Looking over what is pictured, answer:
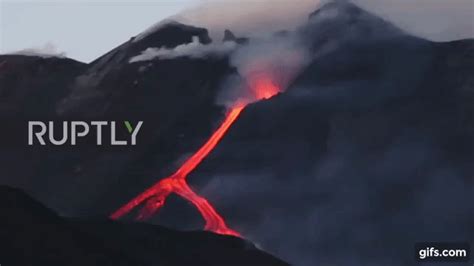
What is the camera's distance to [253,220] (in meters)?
2.05

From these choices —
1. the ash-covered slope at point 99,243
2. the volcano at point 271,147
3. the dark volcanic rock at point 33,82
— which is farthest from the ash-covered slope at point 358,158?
the dark volcanic rock at point 33,82

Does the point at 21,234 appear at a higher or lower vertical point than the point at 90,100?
lower

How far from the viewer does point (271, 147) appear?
2.05 m

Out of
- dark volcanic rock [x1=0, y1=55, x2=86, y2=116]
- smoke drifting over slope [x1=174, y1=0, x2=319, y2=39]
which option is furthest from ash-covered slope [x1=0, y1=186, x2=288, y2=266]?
smoke drifting over slope [x1=174, y1=0, x2=319, y2=39]

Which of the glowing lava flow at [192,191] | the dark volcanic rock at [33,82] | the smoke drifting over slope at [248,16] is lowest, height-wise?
the glowing lava flow at [192,191]

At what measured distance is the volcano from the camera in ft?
6.70

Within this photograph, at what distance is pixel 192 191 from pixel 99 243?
13.3 inches

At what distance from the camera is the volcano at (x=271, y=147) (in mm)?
2043

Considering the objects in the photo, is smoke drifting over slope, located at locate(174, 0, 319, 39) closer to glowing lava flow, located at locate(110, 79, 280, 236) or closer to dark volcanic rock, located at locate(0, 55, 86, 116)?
glowing lava flow, located at locate(110, 79, 280, 236)

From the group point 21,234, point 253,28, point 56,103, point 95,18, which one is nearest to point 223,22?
point 253,28

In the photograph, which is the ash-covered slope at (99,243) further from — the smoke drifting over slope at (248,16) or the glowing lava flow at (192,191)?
the smoke drifting over slope at (248,16)

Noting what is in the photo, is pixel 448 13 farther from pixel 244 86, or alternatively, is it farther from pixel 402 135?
pixel 244 86

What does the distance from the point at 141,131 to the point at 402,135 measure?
0.80 metres

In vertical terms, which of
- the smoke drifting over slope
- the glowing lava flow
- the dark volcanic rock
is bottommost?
the glowing lava flow
